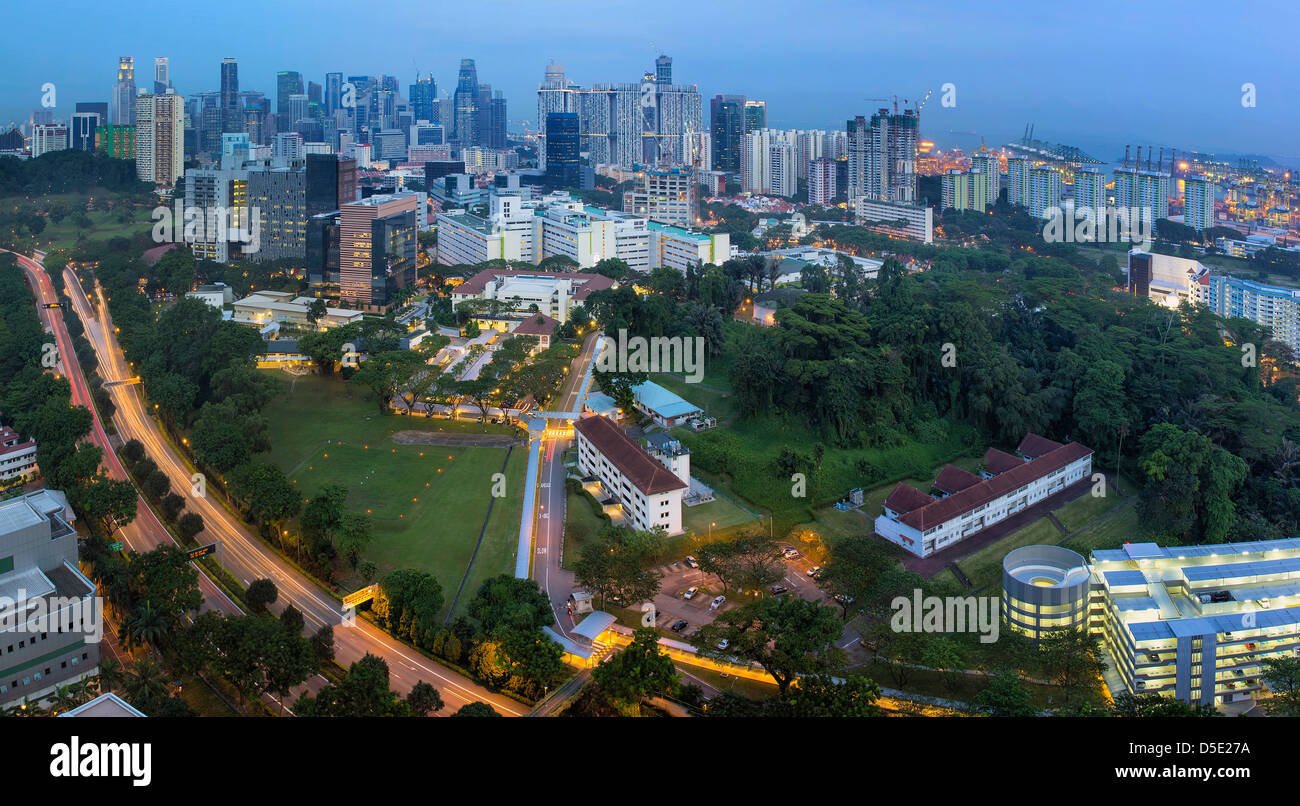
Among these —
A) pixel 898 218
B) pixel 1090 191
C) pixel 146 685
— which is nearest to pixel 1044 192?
pixel 1090 191

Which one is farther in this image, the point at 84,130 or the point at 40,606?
the point at 84,130

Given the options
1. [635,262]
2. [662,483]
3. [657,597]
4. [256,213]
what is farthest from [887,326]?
[256,213]

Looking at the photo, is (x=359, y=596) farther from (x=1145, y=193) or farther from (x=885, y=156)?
(x=885, y=156)

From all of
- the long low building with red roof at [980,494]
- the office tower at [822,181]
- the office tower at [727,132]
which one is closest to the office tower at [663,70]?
the office tower at [727,132]

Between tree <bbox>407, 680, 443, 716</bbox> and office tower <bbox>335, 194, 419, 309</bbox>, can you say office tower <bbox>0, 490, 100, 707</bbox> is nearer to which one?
tree <bbox>407, 680, 443, 716</bbox>

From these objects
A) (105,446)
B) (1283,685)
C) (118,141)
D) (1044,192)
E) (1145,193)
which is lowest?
(1283,685)
